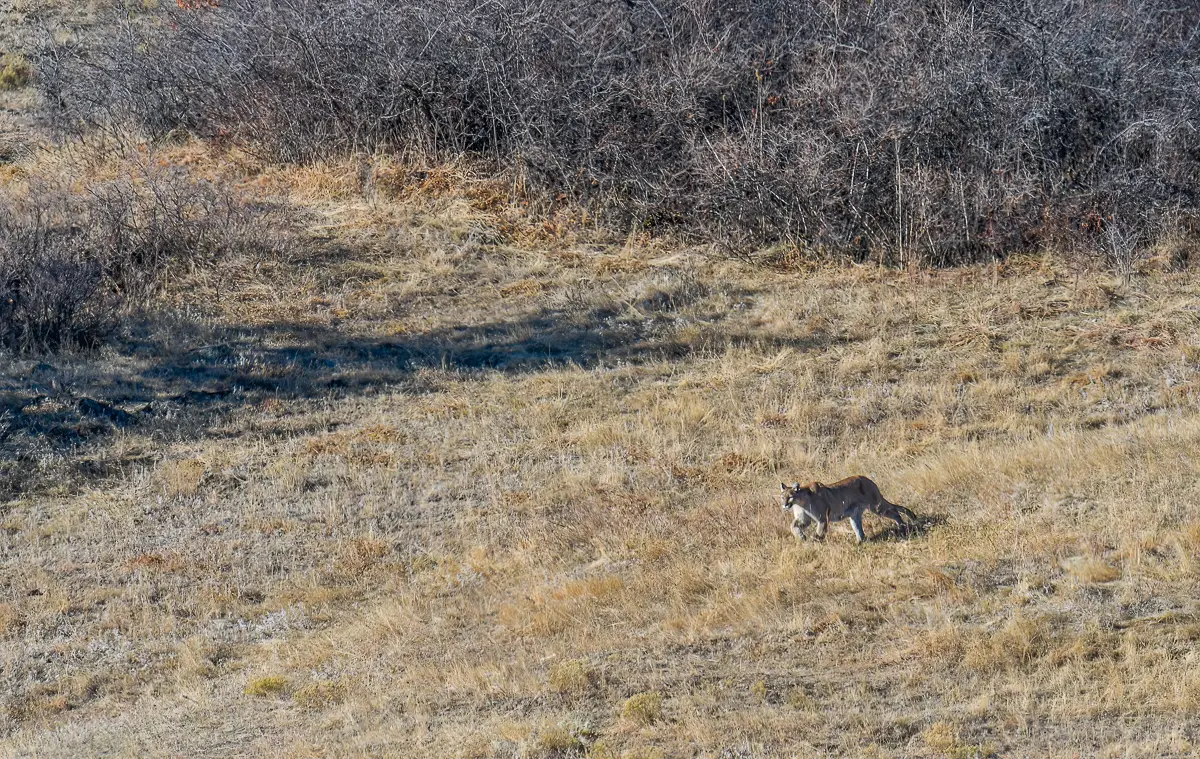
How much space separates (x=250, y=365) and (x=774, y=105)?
7841 mm

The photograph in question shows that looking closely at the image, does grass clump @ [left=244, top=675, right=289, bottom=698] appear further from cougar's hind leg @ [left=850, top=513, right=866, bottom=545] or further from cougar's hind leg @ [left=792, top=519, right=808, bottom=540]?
cougar's hind leg @ [left=850, top=513, right=866, bottom=545]

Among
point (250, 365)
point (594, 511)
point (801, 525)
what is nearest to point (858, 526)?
point (801, 525)

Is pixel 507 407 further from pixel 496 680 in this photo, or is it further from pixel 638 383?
pixel 496 680

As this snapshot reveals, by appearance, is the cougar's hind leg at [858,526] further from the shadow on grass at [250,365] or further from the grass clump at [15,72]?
the grass clump at [15,72]

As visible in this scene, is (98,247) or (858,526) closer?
(858,526)

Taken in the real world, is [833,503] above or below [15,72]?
below

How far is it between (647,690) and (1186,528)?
132 inches

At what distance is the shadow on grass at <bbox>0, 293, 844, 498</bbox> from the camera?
1141 centimetres

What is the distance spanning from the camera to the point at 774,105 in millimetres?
17266

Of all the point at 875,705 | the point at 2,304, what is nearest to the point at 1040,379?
the point at 875,705

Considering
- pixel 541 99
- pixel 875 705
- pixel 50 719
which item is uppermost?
pixel 541 99

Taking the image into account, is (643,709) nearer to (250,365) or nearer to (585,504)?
(585,504)

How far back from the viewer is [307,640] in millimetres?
7703

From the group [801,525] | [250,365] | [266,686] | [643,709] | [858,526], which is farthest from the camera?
[250,365]
